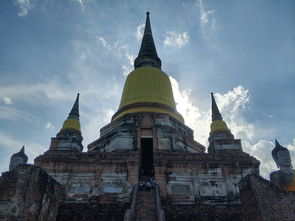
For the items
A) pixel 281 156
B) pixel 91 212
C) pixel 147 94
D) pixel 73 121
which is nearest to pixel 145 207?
pixel 91 212

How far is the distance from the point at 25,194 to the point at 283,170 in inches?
352

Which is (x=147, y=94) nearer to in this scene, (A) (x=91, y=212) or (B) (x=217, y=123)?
(B) (x=217, y=123)

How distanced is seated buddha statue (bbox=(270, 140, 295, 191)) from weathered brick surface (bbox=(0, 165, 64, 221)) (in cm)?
792

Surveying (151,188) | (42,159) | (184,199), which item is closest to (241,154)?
(184,199)

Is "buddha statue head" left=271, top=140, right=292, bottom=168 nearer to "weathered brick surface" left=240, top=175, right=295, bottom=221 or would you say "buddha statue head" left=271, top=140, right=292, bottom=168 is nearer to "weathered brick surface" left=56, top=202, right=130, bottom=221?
"weathered brick surface" left=240, top=175, right=295, bottom=221

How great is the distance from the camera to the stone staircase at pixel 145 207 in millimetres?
10143

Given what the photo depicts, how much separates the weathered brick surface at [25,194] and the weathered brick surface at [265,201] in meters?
7.04

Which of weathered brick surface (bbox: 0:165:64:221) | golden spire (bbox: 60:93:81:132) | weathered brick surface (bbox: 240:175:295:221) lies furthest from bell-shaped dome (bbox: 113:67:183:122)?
weathered brick surface (bbox: 240:175:295:221)

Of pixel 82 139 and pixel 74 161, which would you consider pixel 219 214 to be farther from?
pixel 82 139

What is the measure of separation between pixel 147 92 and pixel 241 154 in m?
8.34

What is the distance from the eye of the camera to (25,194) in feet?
28.1

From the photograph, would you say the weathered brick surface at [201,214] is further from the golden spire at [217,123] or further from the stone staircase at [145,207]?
the golden spire at [217,123]

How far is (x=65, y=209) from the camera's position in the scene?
12.0 m

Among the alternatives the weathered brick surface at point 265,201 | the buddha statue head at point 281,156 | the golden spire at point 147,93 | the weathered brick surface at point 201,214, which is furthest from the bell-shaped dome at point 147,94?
the weathered brick surface at point 265,201
